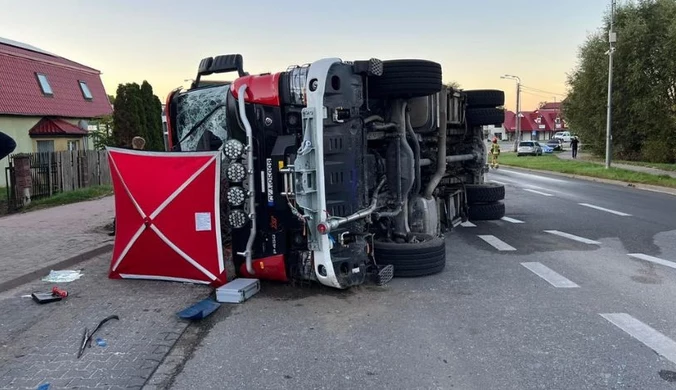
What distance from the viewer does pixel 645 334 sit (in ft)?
15.7

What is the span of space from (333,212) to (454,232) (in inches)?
191

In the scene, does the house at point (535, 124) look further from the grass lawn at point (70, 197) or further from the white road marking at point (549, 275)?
the white road marking at point (549, 275)

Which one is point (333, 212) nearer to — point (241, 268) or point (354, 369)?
point (241, 268)

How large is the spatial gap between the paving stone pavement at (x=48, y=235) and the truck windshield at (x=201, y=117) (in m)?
2.61

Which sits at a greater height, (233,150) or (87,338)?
(233,150)

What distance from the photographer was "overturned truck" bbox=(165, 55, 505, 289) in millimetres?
5711

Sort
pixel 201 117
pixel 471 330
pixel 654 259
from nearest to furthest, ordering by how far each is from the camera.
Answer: pixel 471 330, pixel 201 117, pixel 654 259

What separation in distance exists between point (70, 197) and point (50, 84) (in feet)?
49.3

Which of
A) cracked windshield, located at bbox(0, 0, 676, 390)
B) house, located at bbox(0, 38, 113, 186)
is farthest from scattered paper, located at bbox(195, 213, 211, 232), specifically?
house, located at bbox(0, 38, 113, 186)

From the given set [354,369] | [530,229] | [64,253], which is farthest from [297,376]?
[530,229]

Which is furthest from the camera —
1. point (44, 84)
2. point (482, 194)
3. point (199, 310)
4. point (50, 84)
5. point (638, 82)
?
point (638, 82)

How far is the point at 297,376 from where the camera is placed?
4.08 metres

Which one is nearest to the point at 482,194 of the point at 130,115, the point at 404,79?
the point at 404,79

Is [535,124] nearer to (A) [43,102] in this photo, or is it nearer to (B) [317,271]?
(A) [43,102]
